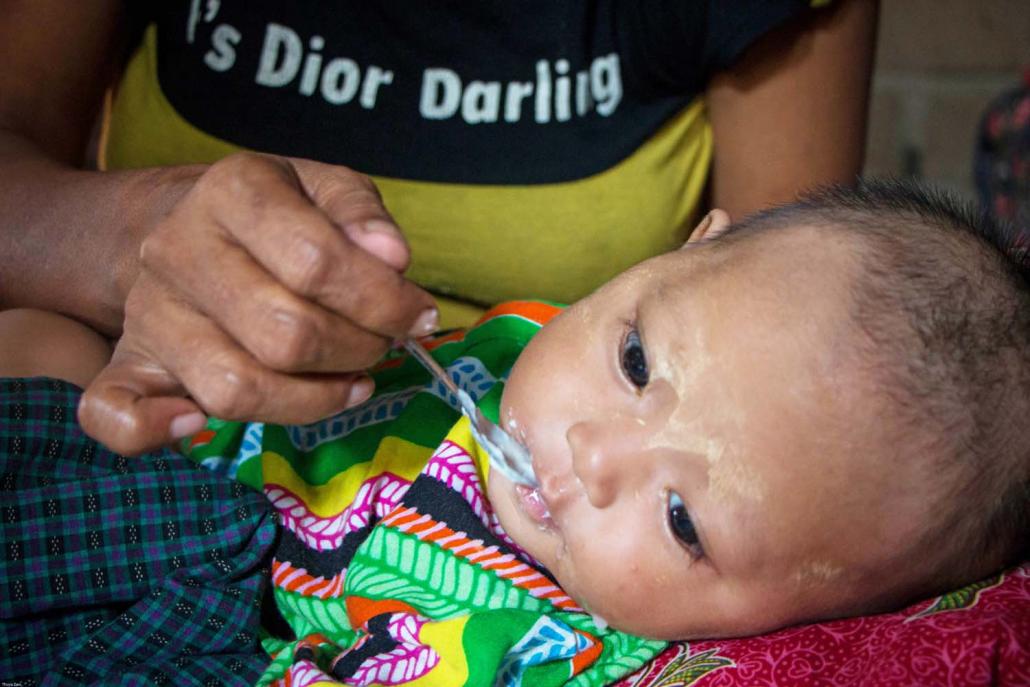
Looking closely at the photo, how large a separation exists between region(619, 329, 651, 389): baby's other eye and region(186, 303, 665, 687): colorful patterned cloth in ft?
0.65

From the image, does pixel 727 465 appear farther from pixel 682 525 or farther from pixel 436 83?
pixel 436 83

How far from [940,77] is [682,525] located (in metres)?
2.04

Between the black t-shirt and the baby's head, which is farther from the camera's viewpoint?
the black t-shirt

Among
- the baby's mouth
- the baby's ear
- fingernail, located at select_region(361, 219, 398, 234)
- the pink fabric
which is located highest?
fingernail, located at select_region(361, 219, 398, 234)

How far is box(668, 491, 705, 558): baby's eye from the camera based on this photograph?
0.80 metres

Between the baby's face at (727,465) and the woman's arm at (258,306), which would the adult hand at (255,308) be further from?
the baby's face at (727,465)

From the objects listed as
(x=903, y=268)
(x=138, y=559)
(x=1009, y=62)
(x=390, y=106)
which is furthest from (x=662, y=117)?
(x=1009, y=62)

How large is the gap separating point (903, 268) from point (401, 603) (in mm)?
510

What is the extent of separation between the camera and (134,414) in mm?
653

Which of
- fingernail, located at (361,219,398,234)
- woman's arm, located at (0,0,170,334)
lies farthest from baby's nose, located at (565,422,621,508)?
woman's arm, located at (0,0,170,334)

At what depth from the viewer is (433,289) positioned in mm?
1273

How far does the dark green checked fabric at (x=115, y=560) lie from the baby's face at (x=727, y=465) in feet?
0.96

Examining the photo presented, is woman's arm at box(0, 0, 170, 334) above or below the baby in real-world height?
above

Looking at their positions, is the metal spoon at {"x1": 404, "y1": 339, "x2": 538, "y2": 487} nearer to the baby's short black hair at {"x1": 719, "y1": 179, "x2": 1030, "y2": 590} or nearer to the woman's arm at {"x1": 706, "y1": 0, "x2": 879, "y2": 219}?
the baby's short black hair at {"x1": 719, "y1": 179, "x2": 1030, "y2": 590}
